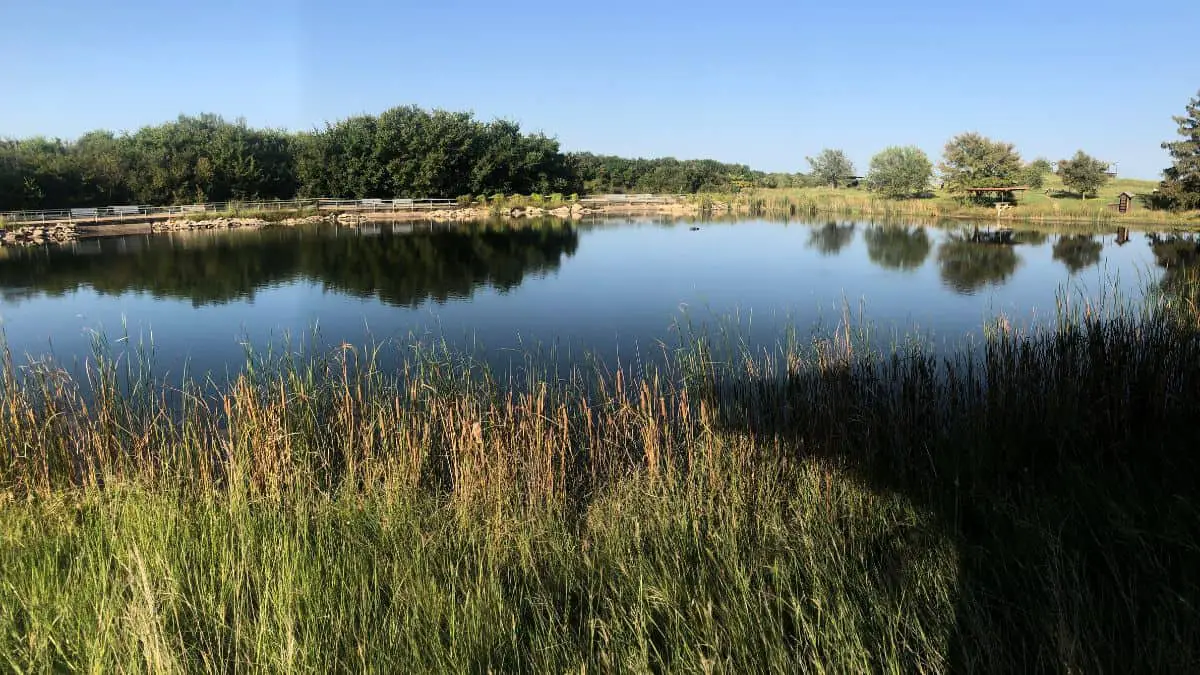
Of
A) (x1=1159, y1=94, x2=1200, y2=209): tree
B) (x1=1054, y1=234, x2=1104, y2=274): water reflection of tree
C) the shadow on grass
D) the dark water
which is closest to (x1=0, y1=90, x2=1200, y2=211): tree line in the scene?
(x1=1159, y1=94, x2=1200, y2=209): tree

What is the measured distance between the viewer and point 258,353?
30.1ft

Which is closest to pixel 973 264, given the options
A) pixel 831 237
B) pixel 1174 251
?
pixel 1174 251

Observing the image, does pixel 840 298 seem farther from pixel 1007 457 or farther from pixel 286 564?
pixel 286 564

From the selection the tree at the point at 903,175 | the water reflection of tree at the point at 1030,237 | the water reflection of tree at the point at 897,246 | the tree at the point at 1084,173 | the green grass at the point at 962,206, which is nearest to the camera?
the water reflection of tree at the point at 897,246

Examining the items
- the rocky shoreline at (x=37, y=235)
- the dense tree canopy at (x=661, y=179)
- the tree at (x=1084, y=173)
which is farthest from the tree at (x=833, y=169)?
the rocky shoreline at (x=37, y=235)

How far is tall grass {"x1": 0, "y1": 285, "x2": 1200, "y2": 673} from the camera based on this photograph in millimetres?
2643

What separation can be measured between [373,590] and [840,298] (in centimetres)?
1266

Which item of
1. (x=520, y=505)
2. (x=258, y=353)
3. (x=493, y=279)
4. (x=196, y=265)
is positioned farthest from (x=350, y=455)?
(x=196, y=265)

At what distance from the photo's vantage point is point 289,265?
20078mm

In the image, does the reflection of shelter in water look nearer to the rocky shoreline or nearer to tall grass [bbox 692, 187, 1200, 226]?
tall grass [bbox 692, 187, 1200, 226]

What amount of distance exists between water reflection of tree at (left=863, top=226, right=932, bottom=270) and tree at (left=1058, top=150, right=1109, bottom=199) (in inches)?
495

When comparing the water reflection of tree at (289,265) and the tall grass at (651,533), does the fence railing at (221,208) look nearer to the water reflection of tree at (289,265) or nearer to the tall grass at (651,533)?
the water reflection of tree at (289,265)

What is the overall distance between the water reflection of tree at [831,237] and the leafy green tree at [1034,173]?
13.6 m

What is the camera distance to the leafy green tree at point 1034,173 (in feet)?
138
